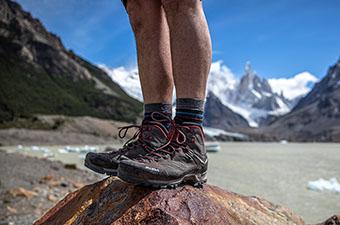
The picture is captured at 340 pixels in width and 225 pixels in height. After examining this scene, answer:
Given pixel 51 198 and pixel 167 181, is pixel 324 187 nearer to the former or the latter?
pixel 51 198

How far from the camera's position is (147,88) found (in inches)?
105

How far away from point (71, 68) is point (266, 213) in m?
138

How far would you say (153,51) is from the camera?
2621 mm

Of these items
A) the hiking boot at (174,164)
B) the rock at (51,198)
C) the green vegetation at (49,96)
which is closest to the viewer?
the hiking boot at (174,164)

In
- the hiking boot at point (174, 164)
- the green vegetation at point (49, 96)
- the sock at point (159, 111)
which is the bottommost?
the hiking boot at point (174, 164)

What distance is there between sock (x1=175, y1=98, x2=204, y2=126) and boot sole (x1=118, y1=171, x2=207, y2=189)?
1.29 ft

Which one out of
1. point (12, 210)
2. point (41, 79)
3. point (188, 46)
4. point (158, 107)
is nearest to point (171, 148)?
point (158, 107)

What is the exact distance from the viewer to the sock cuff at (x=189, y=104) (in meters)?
2.43

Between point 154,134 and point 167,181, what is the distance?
1.36 ft

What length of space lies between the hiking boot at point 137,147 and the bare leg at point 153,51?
23cm

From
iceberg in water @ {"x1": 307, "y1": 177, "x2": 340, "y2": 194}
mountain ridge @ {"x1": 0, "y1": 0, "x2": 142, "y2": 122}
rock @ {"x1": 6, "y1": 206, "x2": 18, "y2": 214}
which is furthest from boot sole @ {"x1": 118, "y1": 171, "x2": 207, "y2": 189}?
mountain ridge @ {"x1": 0, "y1": 0, "x2": 142, "y2": 122}

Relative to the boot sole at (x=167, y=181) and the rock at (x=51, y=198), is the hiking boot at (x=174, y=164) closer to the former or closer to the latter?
the boot sole at (x=167, y=181)

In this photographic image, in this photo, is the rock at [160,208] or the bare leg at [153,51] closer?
the rock at [160,208]

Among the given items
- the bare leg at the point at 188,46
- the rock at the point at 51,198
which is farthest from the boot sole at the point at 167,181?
the rock at the point at 51,198
